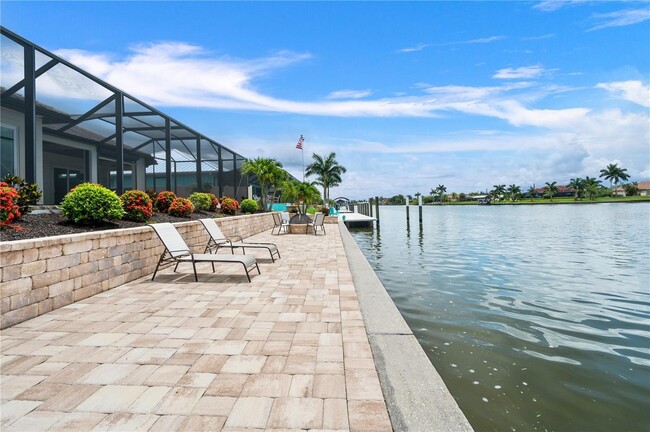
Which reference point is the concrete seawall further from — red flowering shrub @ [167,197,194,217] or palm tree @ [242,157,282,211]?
palm tree @ [242,157,282,211]

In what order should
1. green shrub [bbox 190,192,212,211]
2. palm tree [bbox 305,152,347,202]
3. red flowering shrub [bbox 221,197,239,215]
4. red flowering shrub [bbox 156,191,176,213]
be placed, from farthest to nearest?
palm tree [bbox 305,152,347,202] < red flowering shrub [bbox 221,197,239,215] < green shrub [bbox 190,192,212,211] < red flowering shrub [bbox 156,191,176,213]

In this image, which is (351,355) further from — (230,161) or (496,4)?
(230,161)

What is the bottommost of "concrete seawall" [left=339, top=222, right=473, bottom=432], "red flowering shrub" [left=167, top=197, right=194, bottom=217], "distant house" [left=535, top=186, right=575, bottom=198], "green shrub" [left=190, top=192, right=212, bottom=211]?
"concrete seawall" [left=339, top=222, right=473, bottom=432]

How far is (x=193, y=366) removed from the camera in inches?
108

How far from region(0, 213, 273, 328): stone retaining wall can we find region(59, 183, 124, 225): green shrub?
3.14 ft

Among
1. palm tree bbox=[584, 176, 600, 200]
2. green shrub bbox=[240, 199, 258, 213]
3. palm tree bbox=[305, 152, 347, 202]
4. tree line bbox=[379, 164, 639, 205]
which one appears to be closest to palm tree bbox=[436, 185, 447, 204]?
tree line bbox=[379, 164, 639, 205]

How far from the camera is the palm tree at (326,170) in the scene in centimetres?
5466

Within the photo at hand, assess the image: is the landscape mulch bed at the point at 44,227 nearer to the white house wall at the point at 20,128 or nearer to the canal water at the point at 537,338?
the canal water at the point at 537,338

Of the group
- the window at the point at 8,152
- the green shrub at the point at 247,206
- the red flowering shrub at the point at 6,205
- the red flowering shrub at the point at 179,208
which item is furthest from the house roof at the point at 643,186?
the red flowering shrub at the point at 6,205

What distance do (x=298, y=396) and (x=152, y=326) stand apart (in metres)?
2.18

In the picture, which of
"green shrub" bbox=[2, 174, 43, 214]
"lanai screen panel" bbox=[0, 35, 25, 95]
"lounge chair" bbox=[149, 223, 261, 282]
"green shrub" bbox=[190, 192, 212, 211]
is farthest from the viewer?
"green shrub" bbox=[190, 192, 212, 211]

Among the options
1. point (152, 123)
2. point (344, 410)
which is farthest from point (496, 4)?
point (152, 123)

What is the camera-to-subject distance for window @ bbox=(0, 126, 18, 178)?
38.2 ft

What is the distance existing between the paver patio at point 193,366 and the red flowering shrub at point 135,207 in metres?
3.39
